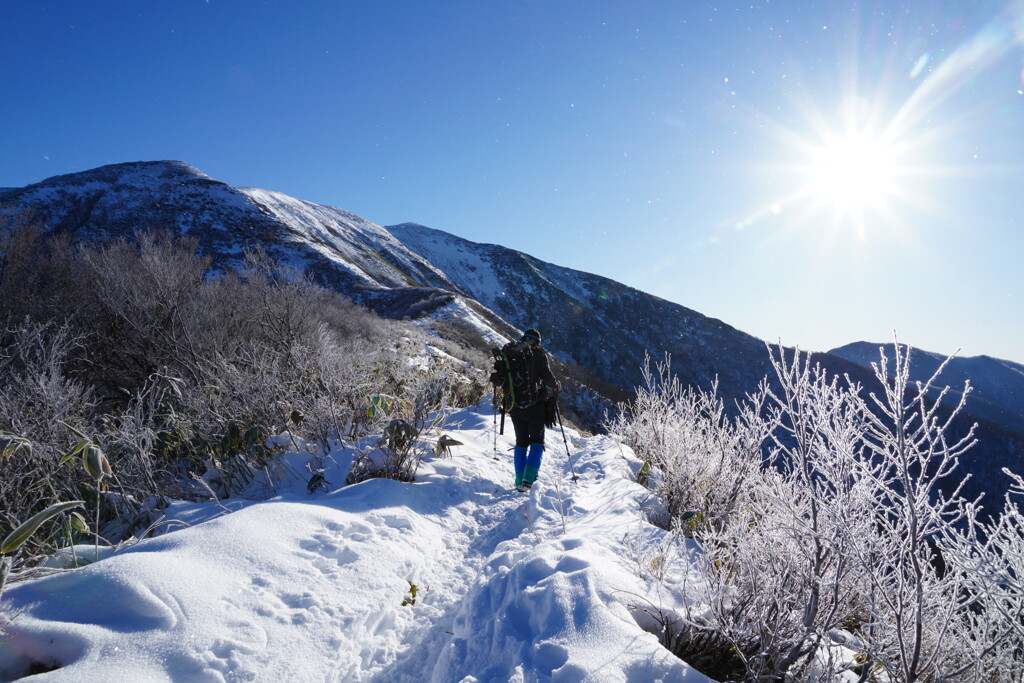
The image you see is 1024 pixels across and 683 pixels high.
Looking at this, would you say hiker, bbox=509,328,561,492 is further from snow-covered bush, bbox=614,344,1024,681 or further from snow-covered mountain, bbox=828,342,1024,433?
snow-covered mountain, bbox=828,342,1024,433

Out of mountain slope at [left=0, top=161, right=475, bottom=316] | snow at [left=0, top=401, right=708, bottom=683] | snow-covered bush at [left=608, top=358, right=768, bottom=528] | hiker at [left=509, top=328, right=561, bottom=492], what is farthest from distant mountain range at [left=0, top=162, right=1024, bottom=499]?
snow at [left=0, top=401, right=708, bottom=683]

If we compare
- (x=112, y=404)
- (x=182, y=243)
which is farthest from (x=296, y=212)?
(x=112, y=404)

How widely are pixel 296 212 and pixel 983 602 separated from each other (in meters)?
61.9

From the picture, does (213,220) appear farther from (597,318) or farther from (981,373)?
(981,373)

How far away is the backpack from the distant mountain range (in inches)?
705

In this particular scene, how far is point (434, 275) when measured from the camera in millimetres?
62062

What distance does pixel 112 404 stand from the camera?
9898mm

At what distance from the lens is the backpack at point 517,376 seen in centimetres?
485

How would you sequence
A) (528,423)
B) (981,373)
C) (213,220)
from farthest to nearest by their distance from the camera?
(981,373)
(213,220)
(528,423)

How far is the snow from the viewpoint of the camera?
6.25 ft

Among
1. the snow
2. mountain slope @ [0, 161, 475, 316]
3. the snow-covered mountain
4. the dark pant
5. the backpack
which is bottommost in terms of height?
the snow

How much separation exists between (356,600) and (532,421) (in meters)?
2.58

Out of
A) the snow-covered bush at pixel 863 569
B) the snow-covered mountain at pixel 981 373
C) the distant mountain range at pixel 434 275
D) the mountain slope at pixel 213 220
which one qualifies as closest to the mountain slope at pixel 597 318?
→ the distant mountain range at pixel 434 275

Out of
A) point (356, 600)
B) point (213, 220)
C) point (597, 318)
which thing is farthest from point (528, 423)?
point (597, 318)
